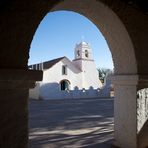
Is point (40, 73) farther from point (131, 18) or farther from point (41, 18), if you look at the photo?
point (131, 18)

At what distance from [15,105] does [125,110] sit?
215 cm

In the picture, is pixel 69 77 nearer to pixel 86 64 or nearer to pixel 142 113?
pixel 86 64

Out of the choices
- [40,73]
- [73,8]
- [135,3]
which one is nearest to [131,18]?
[135,3]

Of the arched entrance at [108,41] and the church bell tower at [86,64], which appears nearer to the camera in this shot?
the arched entrance at [108,41]

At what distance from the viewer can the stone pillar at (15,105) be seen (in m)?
2.77

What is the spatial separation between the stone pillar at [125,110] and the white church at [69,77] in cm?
2128

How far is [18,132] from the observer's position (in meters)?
2.91

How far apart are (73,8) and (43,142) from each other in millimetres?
3134

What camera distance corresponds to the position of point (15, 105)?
2873 millimetres

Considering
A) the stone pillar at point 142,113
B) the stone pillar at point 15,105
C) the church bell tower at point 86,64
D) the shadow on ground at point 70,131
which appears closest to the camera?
the stone pillar at point 15,105

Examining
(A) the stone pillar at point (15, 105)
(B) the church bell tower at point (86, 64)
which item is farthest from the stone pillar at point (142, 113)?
(B) the church bell tower at point (86, 64)

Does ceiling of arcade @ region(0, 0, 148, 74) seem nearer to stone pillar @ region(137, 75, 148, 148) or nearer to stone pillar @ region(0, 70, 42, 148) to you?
stone pillar @ region(0, 70, 42, 148)

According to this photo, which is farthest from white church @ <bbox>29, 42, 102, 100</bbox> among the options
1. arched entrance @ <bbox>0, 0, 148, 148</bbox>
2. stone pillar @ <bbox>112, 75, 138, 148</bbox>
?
arched entrance @ <bbox>0, 0, 148, 148</bbox>

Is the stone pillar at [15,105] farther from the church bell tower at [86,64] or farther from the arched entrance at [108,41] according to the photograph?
the church bell tower at [86,64]
